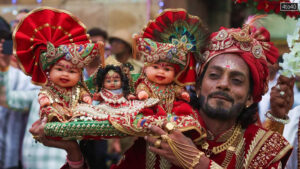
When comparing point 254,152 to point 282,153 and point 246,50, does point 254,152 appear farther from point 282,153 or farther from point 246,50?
point 246,50

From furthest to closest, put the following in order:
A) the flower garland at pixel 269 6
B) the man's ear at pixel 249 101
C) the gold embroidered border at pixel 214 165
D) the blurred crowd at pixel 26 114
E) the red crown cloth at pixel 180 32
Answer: the blurred crowd at pixel 26 114, the flower garland at pixel 269 6, the man's ear at pixel 249 101, the red crown cloth at pixel 180 32, the gold embroidered border at pixel 214 165

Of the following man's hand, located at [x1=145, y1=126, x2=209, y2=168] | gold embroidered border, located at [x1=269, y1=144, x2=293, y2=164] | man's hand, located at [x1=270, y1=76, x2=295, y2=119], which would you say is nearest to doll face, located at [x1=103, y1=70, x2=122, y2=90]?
man's hand, located at [x1=145, y1=126, x2=209, y2=168]

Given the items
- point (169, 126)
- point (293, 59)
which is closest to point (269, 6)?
point (293, 59)

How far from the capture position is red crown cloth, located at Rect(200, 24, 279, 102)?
12.0ft

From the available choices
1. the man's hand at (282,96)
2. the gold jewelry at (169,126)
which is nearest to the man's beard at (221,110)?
the gold jewelry at (169,126)

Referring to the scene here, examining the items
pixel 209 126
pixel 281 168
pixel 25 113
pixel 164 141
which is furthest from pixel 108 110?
pixel 25 113

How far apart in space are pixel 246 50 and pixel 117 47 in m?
3.22

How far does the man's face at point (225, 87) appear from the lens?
355cm

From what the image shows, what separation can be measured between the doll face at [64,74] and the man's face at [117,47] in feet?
10.2

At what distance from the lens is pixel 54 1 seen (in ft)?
24.6

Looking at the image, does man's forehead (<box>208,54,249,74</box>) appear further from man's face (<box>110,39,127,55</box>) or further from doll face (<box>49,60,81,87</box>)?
man's face (<box>110,39,127,55</box>)

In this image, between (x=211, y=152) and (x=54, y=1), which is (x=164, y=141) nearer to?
(x=211, y=152)

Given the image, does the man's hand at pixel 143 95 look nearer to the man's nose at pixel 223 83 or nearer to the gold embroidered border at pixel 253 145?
the man's nose at pixel 223 83

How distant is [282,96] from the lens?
4137 millimetres
